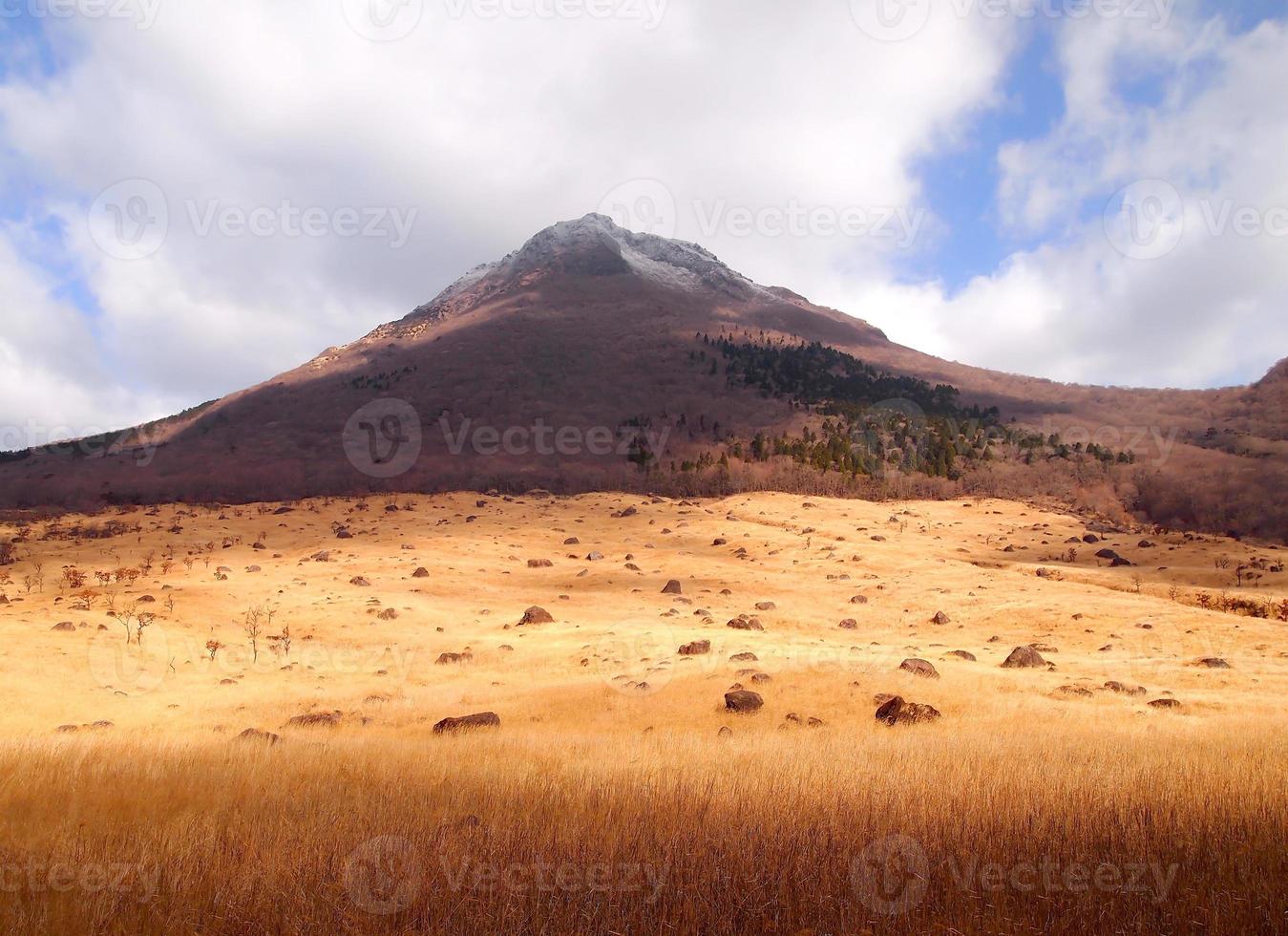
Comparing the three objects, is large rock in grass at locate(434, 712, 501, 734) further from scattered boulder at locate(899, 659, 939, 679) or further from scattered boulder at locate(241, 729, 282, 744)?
scattered boulder at locate(899, 659, 939, 679)

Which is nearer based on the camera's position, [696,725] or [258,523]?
[696,725]

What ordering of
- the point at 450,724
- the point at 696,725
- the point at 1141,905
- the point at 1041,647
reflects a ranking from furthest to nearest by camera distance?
the point at 1041,647, the point at 696,725, the point at 450,724, the point at 1141,905

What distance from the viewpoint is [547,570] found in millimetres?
36312

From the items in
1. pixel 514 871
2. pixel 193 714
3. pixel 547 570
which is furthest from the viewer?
pixel 547 570

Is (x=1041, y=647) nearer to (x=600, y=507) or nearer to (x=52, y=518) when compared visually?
(x=600, y=507)

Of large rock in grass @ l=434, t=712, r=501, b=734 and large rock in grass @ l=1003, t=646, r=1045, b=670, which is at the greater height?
large rock in grass @ l=434, t=712, r=501, b=734

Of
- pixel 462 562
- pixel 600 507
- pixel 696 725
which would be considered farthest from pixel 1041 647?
pixel 600 507

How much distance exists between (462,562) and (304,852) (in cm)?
3190

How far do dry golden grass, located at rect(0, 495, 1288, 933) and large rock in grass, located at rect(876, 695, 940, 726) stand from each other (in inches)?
17.6
